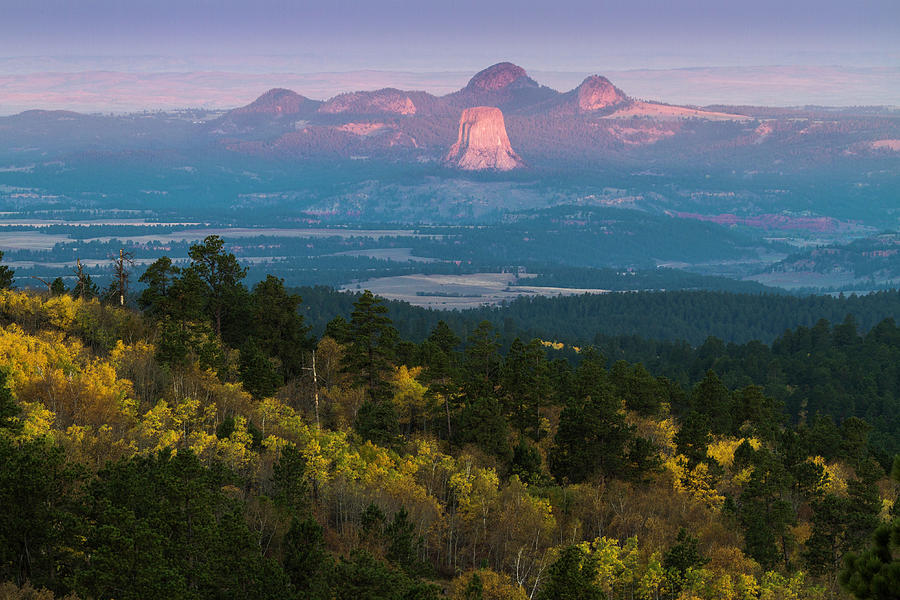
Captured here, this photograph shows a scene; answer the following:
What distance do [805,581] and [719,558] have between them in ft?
19.8

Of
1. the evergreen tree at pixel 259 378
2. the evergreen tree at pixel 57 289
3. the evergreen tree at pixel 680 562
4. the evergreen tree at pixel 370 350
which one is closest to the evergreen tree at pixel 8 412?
the evergreen tree at pixel 259 378

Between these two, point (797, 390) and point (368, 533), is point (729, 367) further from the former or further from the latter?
point (368, 533)

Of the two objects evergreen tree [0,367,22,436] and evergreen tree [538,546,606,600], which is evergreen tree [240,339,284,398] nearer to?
evergreen tree [0,367,22,436]

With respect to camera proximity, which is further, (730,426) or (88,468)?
(730,426)

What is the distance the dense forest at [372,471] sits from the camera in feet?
132

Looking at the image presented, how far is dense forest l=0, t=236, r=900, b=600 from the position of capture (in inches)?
1578

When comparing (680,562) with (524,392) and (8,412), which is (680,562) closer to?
(524,392)

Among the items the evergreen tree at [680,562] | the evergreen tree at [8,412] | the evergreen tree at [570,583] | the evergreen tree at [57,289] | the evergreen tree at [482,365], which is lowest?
the evergreen tree at [680,562]

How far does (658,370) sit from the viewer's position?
483 feet

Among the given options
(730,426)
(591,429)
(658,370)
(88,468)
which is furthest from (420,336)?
(88,468)

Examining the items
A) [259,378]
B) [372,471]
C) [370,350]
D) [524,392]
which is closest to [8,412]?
[372,471]

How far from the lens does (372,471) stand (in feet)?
188

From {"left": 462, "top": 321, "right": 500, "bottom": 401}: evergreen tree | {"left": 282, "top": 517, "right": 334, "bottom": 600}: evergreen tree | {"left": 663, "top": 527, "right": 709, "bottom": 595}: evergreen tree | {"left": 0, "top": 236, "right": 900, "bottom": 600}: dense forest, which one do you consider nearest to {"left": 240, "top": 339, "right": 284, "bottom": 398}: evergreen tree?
{"left": 0, "top": 236, "right": 900, "bottom": 600}: dense forest

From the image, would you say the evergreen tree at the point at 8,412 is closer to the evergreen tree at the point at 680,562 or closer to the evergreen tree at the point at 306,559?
the evergreen tree at the point at 306,559
